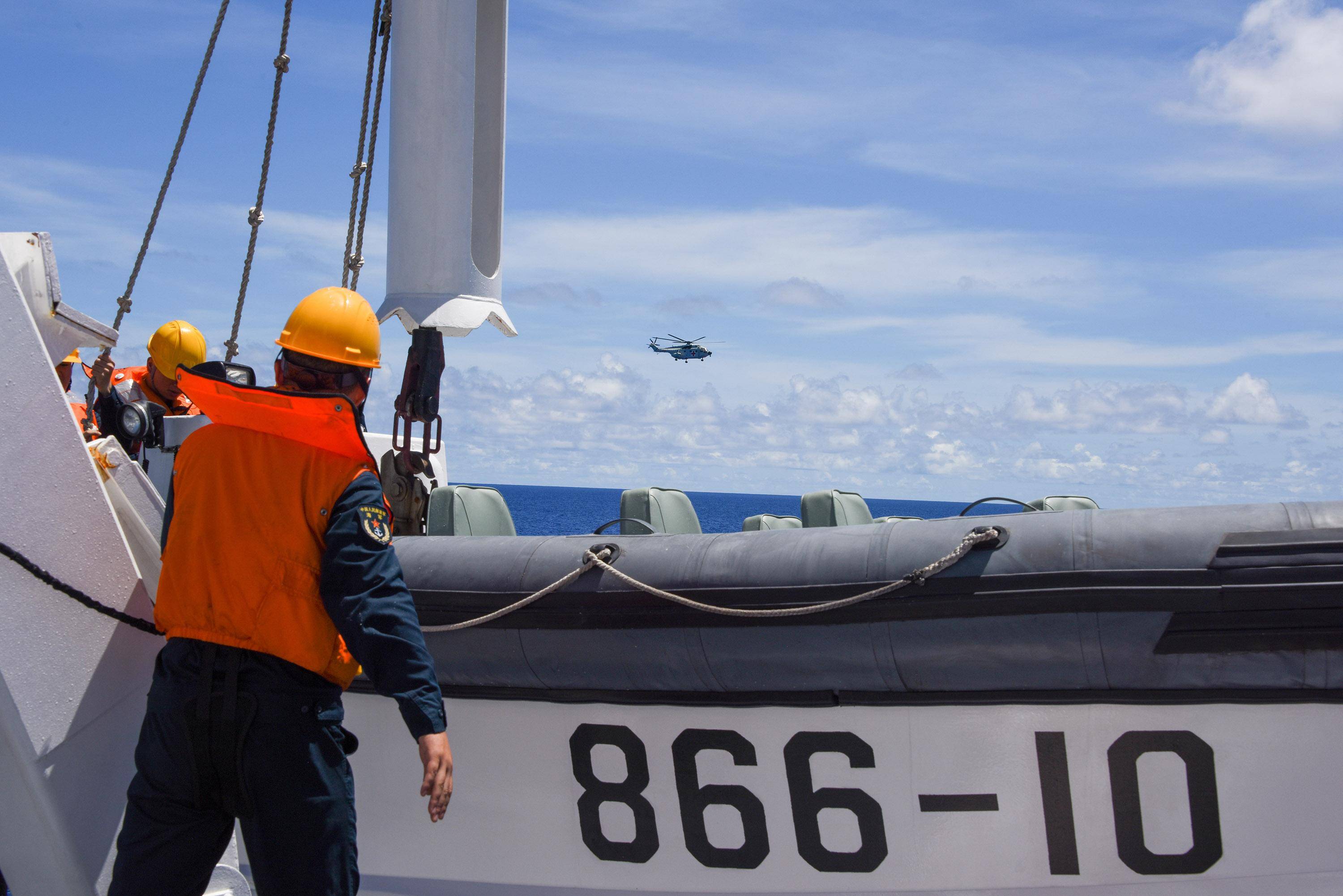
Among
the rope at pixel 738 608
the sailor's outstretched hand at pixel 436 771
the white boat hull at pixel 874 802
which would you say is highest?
the rope at pixel 738 608

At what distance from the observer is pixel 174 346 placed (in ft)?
17.0

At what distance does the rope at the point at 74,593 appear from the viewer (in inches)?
104

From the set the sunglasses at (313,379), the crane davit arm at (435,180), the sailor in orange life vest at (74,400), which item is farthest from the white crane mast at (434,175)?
the sunglasses at (313,379)

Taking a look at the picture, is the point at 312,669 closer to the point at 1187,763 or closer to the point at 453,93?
the point at 1187,763

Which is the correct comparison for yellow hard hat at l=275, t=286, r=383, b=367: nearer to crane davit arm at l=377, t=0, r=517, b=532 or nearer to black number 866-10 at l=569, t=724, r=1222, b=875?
black number 866-10 at l=569, t=724, r=1222, b=875

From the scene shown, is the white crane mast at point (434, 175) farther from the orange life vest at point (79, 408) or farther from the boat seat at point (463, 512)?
the orange life vest at point (79, 408)

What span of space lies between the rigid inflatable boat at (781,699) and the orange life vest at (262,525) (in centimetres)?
63

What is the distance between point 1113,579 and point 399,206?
310 cm

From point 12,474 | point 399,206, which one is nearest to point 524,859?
point 12,474

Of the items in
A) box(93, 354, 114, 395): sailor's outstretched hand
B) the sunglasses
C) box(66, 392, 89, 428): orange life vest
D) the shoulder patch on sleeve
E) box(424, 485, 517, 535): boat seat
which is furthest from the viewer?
box(93, 354, 114, 395): sailor's outstretched hand

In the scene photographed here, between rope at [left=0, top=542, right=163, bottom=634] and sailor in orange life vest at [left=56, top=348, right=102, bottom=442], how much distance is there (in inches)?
13.9

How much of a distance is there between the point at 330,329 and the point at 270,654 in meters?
0.68

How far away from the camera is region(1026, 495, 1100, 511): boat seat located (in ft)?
21.1

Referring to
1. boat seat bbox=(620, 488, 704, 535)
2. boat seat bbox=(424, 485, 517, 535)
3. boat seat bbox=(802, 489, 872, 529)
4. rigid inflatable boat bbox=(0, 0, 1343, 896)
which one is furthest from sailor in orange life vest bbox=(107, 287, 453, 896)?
boat seat bbox=(802, 489, 872, 529)
